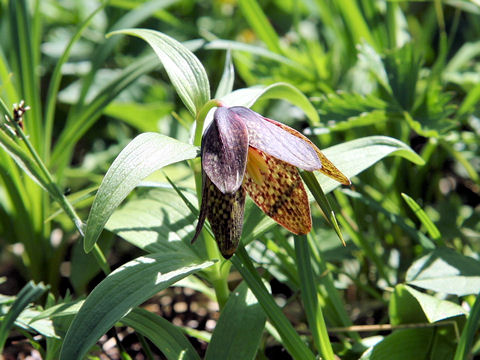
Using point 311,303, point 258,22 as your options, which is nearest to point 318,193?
point 311,303

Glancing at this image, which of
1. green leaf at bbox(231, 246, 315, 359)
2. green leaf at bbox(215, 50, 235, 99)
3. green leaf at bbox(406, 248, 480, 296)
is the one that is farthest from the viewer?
green leaf at bbox(215, 50, 235, 99)

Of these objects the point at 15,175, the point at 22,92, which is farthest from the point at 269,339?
the point at 22,92

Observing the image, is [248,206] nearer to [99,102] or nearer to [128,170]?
[128,170]

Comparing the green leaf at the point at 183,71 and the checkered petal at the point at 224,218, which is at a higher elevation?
the green leaf at the point at 183,71

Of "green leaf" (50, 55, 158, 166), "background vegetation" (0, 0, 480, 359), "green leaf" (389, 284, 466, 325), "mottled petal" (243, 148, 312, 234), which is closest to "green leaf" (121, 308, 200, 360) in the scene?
"background vegetation" (0, 0, 480, 359)

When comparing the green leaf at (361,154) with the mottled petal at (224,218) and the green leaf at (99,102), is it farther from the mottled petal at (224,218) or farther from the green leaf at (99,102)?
Result: the green leaf at (99,102)

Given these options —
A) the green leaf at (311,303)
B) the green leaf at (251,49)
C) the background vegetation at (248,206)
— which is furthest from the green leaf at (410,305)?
the green leaf at (251,49)

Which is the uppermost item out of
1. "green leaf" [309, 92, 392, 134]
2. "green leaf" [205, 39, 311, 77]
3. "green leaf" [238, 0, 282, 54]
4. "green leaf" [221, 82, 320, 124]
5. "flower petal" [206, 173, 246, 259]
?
"green leaf" [238, 0, 282, 54]

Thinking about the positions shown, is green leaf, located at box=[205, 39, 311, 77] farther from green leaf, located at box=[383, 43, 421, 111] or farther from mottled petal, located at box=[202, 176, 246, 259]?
mottled petal, located at box=[202, 176, 246, 259]

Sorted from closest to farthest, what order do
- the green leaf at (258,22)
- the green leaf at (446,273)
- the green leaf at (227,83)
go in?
the green leaf at (446,273) → the green leaf at (227,83) → the green leaf at (258,22)
